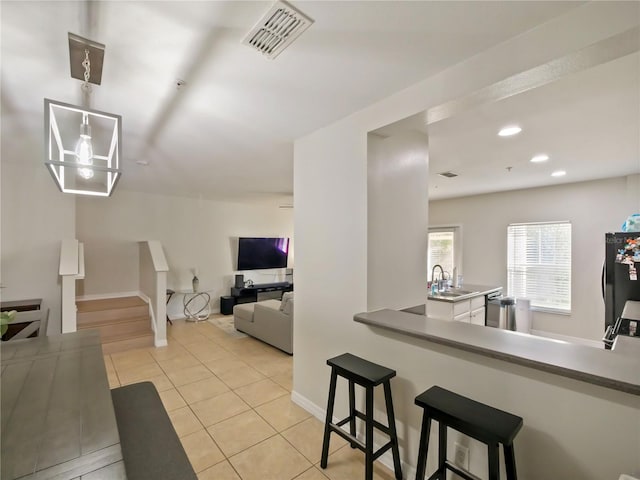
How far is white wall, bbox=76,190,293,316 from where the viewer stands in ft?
17.1

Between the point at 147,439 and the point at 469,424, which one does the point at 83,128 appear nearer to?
the point at 147,439

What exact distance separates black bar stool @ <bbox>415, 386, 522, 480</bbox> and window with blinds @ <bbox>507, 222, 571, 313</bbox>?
14.2ft

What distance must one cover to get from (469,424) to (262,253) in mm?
6060

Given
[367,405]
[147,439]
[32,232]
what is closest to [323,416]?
[367,405]

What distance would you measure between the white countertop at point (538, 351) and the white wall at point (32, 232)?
4326 mm

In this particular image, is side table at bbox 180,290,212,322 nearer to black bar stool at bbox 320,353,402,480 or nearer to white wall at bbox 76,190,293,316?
white wall at bbox 76,190,293,316

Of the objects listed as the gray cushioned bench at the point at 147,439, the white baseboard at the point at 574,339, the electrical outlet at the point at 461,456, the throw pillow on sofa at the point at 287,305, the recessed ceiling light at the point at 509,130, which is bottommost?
the white baseboard at the point at 574,339

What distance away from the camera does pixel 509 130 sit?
8.05 feet

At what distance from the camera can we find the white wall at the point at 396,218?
7.02 ft

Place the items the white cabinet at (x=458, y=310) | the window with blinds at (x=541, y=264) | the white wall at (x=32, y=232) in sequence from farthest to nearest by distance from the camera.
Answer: the window with blinds at (x=541, y=264)
the white wall at (x=32, y=232)
the white cabinet at (x=458, y=310)

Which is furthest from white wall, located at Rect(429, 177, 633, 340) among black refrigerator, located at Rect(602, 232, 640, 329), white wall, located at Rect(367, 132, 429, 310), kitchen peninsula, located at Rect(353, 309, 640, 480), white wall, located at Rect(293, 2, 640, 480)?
kitchen peninsula, located at Rect(353, 309, 640, 480)

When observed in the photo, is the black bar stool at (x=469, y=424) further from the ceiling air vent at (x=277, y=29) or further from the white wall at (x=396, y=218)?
the ceiling air vent at (x=277, y=29)

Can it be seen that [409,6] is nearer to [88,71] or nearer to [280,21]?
[280,21]

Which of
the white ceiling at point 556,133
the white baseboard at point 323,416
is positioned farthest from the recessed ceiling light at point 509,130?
the white baseboard at point 323,416
